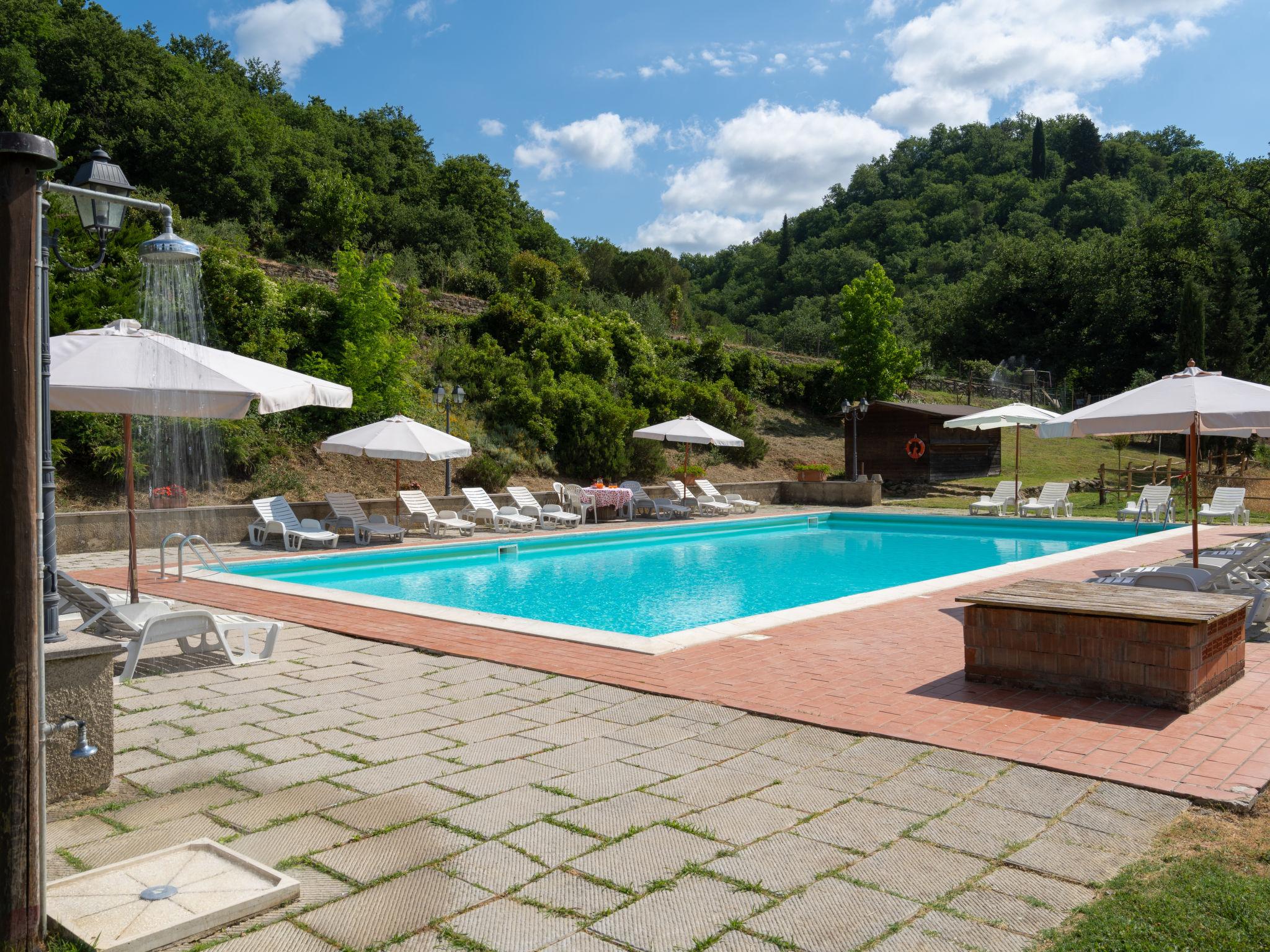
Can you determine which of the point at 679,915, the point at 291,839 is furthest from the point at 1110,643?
the point at 291,839

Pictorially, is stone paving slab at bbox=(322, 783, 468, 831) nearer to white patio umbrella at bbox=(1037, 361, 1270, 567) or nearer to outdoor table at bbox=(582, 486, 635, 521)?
white patio umbrella at bbox=(1037, 361, 1270, 567)

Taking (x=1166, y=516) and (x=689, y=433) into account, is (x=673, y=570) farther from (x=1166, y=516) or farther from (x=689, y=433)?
(x=1166, y=516)

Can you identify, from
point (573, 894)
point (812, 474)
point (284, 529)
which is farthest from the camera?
point (812, 474)

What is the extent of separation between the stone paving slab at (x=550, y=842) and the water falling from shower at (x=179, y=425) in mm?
12018

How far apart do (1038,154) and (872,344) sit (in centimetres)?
4327

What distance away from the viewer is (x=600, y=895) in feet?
8.54

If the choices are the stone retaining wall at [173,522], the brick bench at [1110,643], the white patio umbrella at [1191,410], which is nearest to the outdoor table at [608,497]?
the stone retaining wall at [173,522]

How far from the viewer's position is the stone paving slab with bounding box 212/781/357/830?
320 cm

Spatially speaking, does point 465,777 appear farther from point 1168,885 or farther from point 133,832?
point 1168,885

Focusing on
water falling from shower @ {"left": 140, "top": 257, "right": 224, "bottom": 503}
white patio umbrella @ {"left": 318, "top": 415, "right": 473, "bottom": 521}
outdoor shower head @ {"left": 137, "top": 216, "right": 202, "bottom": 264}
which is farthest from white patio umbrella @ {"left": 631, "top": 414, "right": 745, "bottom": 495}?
outdoor shower head @ {"left": 137, "top": 216, "right": 202, "bottom": 264}

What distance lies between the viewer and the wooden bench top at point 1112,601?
4.54 m

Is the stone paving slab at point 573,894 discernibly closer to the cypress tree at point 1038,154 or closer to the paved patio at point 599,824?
the paved patio at point 599,824

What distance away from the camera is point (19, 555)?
214 centimetres

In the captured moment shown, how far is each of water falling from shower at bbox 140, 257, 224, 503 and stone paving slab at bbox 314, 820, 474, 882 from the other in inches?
465
